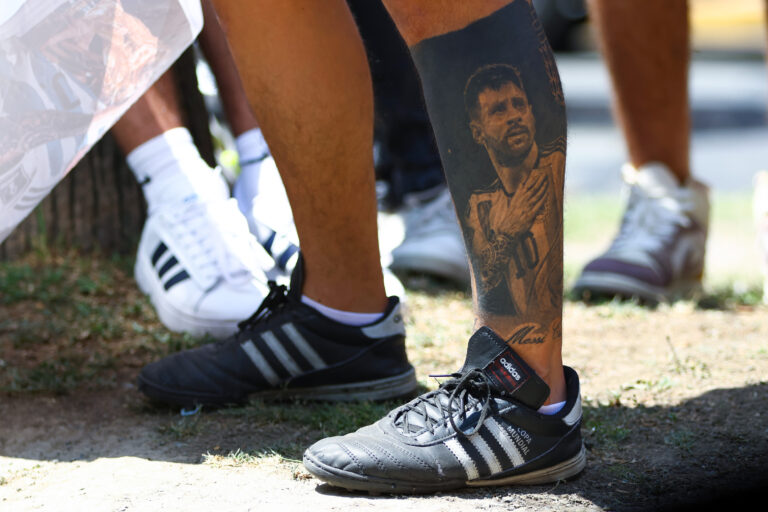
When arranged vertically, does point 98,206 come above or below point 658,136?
above

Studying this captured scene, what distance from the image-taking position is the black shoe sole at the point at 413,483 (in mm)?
1215

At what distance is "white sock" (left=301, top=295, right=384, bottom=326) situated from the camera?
5.16ft

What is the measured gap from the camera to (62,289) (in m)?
2.20

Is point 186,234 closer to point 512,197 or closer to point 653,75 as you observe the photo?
point 512,197

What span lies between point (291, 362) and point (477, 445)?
0.48 m

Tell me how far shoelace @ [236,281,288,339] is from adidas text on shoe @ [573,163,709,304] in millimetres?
1110

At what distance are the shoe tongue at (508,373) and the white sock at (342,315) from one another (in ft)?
1.27

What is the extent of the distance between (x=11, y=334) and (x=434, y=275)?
1200mm

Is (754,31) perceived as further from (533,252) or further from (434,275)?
(533,252)

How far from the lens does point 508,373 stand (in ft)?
4.02

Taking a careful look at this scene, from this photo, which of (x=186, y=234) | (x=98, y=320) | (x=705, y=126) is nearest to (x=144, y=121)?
(x=186, y=234)

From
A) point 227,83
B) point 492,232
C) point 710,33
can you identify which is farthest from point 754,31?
point 492,232

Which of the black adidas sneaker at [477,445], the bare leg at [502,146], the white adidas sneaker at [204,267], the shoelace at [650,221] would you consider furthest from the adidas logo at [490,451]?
the shoelace at [650,221]

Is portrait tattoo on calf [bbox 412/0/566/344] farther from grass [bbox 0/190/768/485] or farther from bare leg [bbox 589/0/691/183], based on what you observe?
bare leg [bbox 589/0/691/183]
